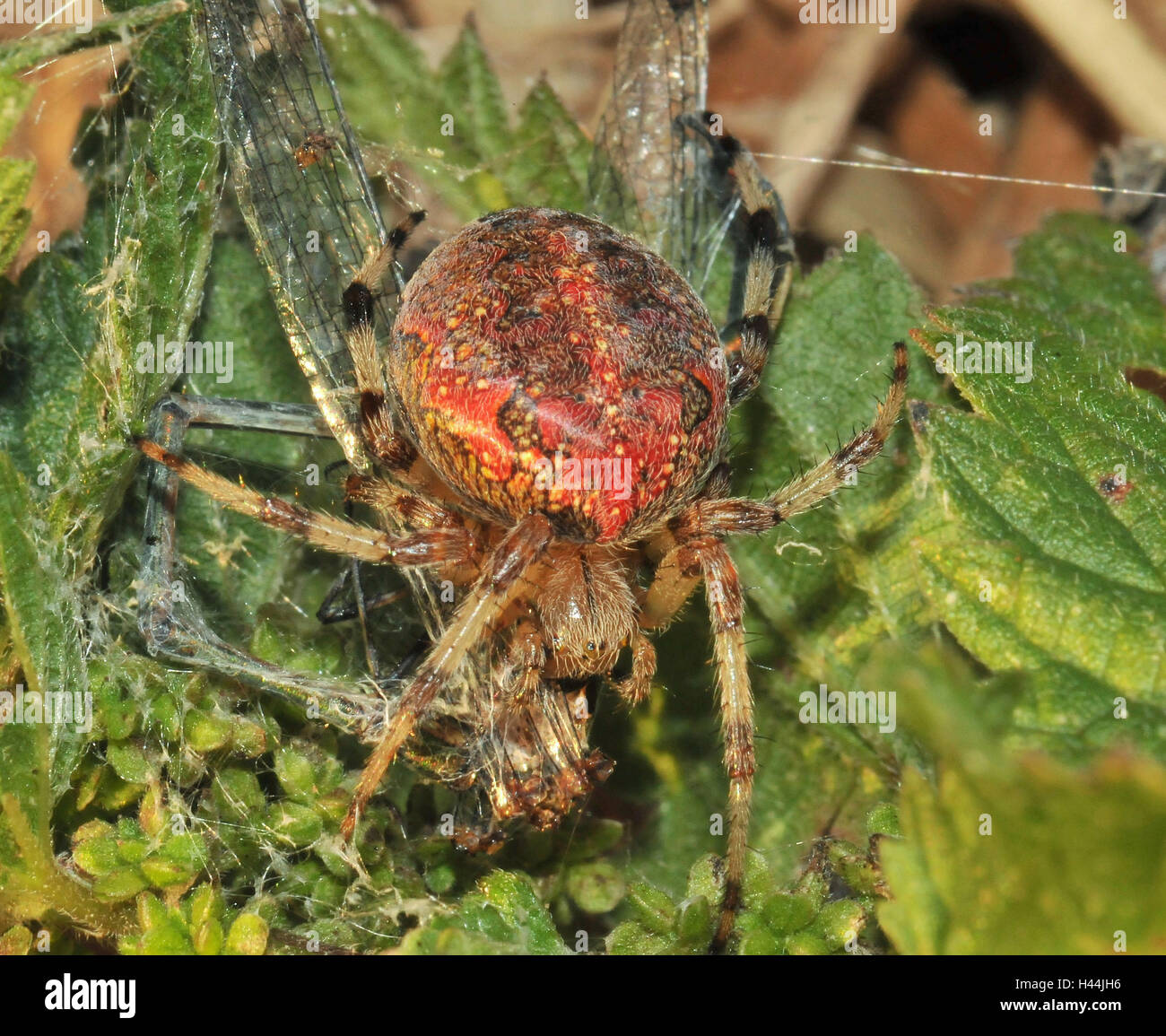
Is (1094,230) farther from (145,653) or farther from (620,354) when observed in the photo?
(145,653)

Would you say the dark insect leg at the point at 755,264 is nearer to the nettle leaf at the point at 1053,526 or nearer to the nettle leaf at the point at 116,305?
the nettle leaf at the point at 1053,526

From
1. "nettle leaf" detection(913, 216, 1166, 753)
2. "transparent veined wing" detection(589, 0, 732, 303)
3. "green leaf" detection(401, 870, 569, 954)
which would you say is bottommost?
"green leaf" detection(401, 870, 569, 954)

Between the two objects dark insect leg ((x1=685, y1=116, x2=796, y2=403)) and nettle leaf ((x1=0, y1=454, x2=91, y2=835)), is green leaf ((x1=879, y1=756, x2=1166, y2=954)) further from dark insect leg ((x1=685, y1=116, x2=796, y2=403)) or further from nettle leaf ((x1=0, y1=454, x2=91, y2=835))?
nettle leaf ((x1=0, y1=454, x2=91, y2=835))

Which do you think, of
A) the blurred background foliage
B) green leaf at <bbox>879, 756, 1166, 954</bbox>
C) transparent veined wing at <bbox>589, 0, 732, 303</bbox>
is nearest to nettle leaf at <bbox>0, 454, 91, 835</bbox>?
the blurred background foliage

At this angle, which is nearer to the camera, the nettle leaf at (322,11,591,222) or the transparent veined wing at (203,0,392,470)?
the transparent veined wing at (203,0,392,470)

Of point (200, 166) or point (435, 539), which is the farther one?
point (200, 166)

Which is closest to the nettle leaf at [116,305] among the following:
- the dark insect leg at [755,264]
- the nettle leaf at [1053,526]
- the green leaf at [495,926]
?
the green leaf at [495,926]
